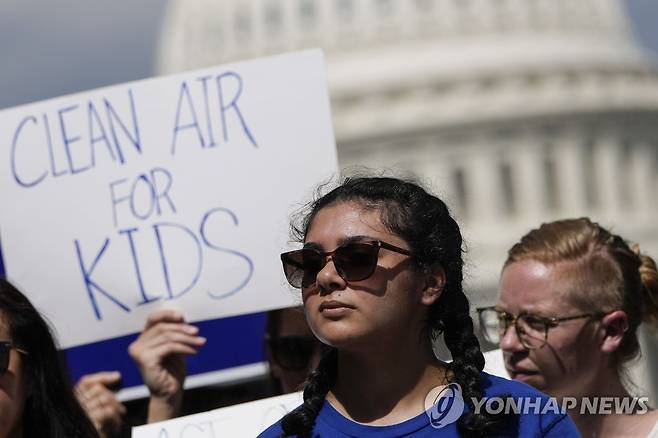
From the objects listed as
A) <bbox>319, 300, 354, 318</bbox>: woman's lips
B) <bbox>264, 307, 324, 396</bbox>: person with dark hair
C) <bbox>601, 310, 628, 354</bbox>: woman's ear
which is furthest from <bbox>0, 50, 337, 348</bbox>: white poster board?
<bbox>319, 300, 354, 318</bbox>: woman's lips

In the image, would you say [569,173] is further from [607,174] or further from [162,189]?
[162,189]

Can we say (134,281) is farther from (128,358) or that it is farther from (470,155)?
(470,155)

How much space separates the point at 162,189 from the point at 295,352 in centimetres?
71

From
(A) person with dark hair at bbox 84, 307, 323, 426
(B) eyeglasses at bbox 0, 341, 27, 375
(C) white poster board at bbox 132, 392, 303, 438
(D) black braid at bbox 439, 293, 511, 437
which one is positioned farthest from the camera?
(A) person with dark hair at bbox 84, 307, 323, 426

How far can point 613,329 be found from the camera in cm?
343

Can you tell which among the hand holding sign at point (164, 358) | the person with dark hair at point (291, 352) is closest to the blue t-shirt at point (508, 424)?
the person with dark hair at point (291, 352)

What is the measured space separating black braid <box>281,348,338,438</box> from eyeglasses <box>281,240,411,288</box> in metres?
0.16

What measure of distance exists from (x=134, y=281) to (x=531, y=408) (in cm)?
189

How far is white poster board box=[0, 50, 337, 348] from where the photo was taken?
14.0 feet

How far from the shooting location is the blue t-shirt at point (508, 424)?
256 centimetres

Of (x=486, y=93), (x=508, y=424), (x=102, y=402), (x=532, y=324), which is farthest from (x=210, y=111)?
(x=486, y=93)

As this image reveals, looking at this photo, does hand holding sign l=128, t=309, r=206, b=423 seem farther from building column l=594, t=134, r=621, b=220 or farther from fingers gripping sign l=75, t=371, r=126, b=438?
building column l=594, t=134, r=621, b=220

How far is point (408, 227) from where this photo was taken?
2.68 meters

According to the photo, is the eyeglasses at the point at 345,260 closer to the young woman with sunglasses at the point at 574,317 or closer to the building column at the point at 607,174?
the young woman with sunglasses at the point at 574,317
